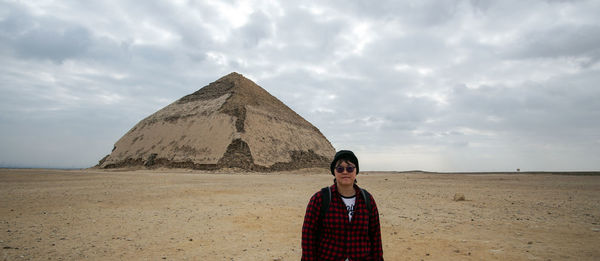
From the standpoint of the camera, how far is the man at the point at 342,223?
2570 millimetres

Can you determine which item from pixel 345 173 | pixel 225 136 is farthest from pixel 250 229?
pixel 225 136

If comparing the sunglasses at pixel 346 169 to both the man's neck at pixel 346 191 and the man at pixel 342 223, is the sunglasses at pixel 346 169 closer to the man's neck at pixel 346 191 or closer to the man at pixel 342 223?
the man at pixel 342 223

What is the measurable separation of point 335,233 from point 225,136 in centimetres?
3423

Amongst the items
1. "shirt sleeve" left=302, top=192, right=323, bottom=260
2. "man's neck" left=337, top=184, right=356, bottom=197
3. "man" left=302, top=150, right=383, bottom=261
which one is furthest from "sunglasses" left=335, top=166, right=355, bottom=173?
"shirt sleeve" left=302, top=192, right=323, bottom=260

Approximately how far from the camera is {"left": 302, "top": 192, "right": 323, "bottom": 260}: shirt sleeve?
2566 mm

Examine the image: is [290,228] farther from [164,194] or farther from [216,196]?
[164,194]

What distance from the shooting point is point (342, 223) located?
8.45ft

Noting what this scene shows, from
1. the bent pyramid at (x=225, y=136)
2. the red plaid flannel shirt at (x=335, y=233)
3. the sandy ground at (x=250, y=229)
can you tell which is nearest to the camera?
the red plaid flannel shirt at (x=335, y=233)

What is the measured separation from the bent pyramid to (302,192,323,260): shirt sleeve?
3057cm

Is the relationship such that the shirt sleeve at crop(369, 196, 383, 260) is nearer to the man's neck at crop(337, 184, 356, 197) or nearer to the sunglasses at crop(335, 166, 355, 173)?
the man's neck at crop(337, 184, 356, 197)

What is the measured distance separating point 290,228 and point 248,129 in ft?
103

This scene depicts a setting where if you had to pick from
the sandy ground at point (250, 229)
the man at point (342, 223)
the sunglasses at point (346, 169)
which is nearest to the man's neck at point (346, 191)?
the man at point (342, 223)

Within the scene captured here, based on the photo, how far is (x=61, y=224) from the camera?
269 inches

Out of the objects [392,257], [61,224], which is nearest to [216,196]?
[61,224]
